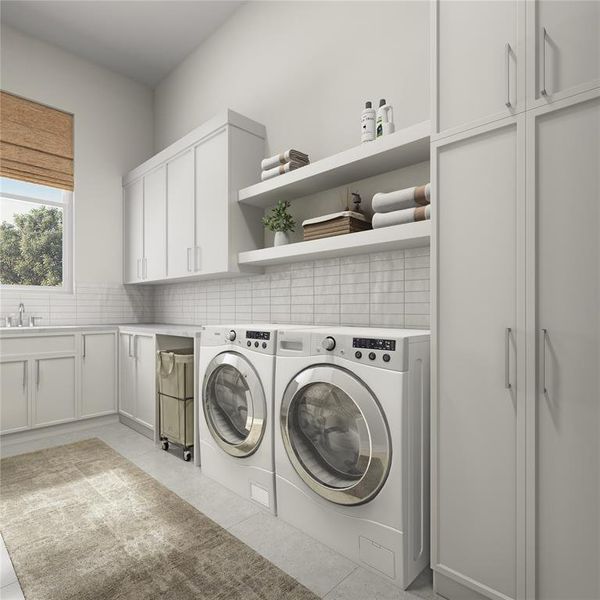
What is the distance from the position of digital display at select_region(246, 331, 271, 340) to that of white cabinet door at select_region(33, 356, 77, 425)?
210 cm

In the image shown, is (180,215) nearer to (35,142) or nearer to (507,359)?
(35,142)

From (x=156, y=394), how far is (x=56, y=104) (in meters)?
2.84

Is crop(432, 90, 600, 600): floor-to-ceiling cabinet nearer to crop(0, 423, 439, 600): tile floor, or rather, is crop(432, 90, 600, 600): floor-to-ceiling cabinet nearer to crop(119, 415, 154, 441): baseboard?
crop(0, 423, 439, 600): tile floor

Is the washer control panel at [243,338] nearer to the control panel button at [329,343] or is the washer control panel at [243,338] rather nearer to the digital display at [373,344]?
the control panel button at [329,343]

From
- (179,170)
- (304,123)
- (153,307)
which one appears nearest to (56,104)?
(179,170)

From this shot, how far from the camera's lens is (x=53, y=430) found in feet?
10.8

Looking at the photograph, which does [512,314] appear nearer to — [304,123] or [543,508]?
[543,508]

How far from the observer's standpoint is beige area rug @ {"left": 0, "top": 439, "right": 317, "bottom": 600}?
1.51m

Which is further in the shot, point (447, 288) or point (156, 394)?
point (156, 394)

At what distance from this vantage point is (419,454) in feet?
5.06

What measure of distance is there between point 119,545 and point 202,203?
7.25ft

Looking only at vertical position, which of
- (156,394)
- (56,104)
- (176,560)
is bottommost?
(176,560)

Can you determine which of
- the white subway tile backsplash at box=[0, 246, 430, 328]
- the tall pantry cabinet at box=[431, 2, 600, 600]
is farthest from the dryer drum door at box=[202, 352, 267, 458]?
the tall pantry cabinet at box=[431, 2, 600, 600]

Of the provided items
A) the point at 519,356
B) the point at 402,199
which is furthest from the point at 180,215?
the point at 519,356
